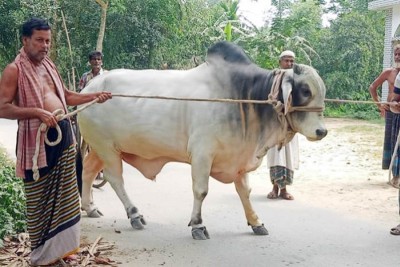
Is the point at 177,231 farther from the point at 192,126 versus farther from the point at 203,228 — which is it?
the point at 192,126

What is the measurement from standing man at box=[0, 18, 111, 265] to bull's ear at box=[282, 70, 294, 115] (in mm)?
1743

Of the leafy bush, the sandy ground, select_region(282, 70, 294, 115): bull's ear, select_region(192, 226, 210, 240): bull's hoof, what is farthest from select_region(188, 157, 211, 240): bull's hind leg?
the leafy bush

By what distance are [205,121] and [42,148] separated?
1586 mm

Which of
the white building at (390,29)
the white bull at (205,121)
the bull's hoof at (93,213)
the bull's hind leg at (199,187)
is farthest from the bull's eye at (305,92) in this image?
the white building at (390,29)

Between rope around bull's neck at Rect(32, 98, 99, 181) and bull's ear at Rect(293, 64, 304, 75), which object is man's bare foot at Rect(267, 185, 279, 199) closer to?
bull's ear at Rect(293, 64, 304, 75)

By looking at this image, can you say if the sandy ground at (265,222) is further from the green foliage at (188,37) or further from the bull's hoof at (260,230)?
the green foliage at (188,37)

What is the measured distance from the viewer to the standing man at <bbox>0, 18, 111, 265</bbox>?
3766 mm

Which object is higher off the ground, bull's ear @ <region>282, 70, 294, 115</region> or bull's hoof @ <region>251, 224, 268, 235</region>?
bull's ear @ <region>282, 70, 294, 115</region>

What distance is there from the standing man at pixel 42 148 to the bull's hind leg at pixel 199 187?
122 centimetres

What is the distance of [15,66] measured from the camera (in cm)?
377

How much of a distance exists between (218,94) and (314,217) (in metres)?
1.85

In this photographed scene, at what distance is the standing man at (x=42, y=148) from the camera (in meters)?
3.77

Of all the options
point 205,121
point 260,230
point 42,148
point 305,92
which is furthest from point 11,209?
point 305,92

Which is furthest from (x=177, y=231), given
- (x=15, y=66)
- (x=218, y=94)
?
(x=15, y=66)
